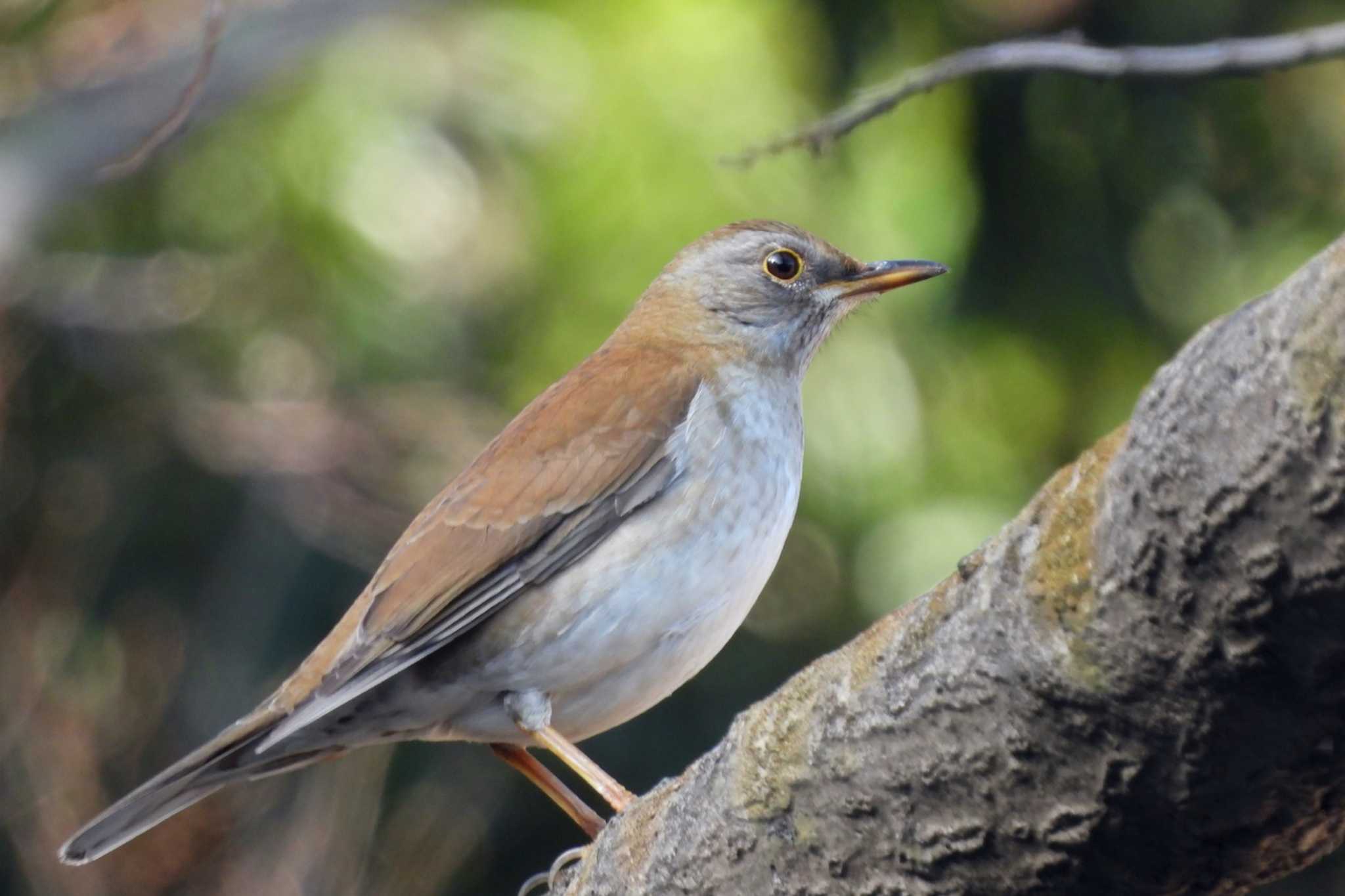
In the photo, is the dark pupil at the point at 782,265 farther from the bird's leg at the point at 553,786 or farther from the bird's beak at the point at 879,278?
the bird's leg at the point at 553,786

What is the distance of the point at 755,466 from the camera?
4414mm

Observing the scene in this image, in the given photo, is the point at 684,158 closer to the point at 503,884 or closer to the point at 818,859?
the point at 503,884

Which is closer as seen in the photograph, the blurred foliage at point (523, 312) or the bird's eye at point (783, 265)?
the bird's eye at point (783, 265)

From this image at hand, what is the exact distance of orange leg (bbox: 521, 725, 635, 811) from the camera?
404cm

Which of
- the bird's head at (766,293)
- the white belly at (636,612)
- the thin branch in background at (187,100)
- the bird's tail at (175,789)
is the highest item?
the thin branch in background at (187,100)

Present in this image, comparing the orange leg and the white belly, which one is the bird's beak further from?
the orange leg

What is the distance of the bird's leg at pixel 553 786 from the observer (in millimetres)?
4297

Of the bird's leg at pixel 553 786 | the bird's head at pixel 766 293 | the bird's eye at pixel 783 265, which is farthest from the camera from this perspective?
the bird's eye at pixel 783 265

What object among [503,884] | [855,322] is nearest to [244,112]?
[855,322]

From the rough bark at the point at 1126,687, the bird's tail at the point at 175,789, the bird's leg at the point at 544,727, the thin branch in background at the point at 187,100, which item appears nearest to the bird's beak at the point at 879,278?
the bird's leg at the point at 544,727

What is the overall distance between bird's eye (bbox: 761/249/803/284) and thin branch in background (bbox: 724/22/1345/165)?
613 millimetres

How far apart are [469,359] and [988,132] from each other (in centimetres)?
276

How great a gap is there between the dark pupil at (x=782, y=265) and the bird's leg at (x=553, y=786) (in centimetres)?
174

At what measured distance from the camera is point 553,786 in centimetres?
446
